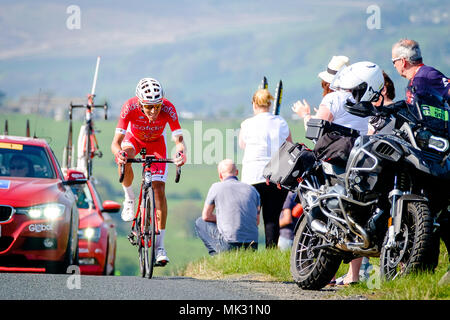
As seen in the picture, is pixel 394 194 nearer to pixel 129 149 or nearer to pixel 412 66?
pixel 412 66

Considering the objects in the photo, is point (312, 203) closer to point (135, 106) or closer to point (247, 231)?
point (135, 106)

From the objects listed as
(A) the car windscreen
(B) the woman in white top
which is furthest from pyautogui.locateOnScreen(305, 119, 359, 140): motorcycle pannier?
(A) the car windscreen

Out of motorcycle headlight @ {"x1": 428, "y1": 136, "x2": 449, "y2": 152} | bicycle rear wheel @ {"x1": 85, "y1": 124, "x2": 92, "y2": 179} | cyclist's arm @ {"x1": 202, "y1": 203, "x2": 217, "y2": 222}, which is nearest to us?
motorcycle headlight @ {"x1": 428, "y1": 136, "x2": 449, "y2": 152}

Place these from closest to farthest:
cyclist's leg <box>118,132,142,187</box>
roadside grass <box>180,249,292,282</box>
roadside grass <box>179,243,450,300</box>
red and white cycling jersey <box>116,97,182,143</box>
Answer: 1. roadside grass <box>179,243,450,300</box>
2. red and white cycling jersey <box>116,97,182,143</box>
3. roadside grass <box>180,249,292,282</box>
4. cyclist's leg <box>118,132,142,187</box>

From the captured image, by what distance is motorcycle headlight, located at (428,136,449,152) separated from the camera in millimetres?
7989

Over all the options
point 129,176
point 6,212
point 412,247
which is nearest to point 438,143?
point 412,247

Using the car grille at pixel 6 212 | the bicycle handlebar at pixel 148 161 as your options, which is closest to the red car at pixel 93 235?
the car grille at pixel 6 212

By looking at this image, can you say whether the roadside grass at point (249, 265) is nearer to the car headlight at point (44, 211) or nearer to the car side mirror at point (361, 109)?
the car headlight at point (44, 211)

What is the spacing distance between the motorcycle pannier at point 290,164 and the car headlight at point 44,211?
278 centimetres

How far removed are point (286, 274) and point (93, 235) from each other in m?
5.91

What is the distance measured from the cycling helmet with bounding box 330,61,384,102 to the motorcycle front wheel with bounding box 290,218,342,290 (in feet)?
4.31

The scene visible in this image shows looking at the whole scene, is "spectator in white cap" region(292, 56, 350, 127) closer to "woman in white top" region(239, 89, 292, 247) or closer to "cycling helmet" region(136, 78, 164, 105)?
"woman in white top" region(239, 89, 292, 247)
